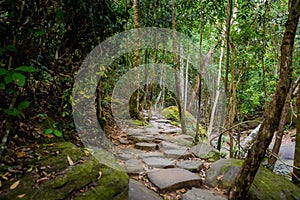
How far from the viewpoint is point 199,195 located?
2484mm

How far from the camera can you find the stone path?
2.57 meters

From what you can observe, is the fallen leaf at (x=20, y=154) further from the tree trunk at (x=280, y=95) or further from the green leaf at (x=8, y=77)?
the tree trunk at (x=280, y=95)

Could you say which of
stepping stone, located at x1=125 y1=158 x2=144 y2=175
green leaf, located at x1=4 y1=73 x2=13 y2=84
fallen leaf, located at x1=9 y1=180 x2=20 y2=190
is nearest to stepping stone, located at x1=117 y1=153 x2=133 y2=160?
stepping stone, located at x1=125 y1=158 x2=144 y2=175

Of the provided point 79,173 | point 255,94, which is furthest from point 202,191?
point 255,94

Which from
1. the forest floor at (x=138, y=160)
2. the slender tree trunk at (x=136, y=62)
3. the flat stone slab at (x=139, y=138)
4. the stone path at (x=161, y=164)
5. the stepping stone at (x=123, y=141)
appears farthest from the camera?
the slender tree trunk at (x=136, y=62)

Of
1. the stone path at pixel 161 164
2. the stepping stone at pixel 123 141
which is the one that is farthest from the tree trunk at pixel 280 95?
the stepping stone at pixel 123 141

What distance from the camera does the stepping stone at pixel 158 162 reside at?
3.33 m

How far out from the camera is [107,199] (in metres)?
1.75

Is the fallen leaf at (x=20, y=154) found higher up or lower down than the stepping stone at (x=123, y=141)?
higher up

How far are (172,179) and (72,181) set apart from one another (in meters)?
1.39

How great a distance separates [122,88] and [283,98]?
9.07 metres

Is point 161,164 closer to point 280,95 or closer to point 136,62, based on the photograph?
point 280,95

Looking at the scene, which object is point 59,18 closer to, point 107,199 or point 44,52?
point 44,52

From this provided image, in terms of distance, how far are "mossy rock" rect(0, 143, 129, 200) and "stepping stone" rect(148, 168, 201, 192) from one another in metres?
0.76
